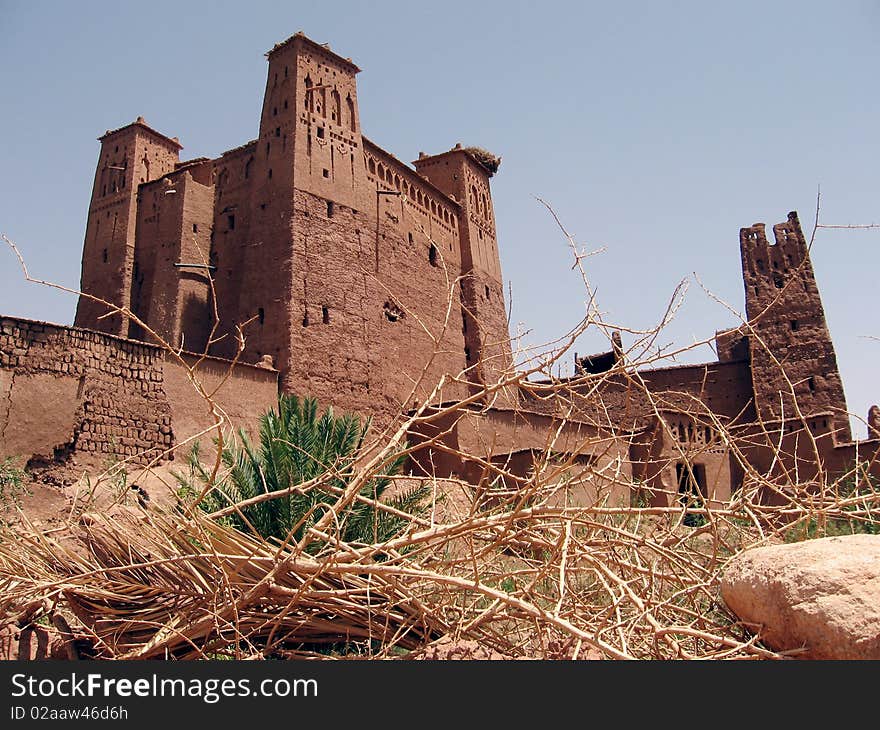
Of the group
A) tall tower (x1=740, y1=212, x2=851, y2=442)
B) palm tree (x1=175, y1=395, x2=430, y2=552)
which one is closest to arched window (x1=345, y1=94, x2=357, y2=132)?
tall tower (x1=740, y1=212, x2=851, y2=442)

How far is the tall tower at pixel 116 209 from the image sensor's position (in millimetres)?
21750

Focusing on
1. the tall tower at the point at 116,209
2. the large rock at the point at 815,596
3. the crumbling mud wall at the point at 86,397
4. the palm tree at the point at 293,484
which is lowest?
the large rock at the point at 815,596

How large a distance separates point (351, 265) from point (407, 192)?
467 centimetres

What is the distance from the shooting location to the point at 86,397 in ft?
42.2

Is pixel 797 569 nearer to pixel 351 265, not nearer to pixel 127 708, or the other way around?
pixel 127 708

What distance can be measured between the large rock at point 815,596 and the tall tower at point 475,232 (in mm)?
23273

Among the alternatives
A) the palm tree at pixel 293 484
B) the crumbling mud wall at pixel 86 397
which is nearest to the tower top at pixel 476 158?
the crumbling mud wall at pixel 86 397

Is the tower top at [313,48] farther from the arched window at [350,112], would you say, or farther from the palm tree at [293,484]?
the palm tree at [293,484]

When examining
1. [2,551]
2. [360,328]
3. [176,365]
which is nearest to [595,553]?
[2,551]

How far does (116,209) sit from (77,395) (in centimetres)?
1153

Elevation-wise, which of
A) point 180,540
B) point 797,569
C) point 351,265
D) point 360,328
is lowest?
point 797,569

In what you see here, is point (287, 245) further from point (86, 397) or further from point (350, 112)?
point (86, 397)

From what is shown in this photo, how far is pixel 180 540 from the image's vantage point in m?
3.06

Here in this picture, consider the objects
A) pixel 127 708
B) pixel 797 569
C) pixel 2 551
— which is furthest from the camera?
pixel 2 551
